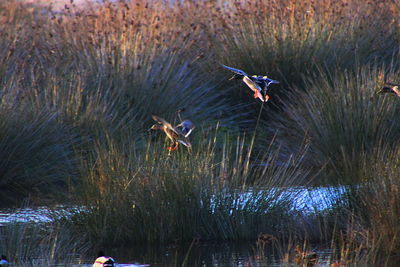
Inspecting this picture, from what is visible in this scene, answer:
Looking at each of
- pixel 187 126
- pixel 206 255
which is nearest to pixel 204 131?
pixel 187 126

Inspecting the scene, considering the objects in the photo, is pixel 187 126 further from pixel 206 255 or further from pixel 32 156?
pixel 32 156

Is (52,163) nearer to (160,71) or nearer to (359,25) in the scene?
(160,71)

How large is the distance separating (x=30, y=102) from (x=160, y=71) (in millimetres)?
2044

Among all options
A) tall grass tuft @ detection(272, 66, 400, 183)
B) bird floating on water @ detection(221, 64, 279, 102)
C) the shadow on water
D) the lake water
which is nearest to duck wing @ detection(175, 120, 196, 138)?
bird floating on water @ detection(221, 64, 279, 102)

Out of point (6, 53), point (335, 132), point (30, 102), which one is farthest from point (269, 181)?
point (6, 53)

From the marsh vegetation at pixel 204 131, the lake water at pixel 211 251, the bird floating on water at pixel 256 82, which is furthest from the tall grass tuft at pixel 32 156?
the bird floating on water at pixel 256 82

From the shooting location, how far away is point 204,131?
10.9 metres

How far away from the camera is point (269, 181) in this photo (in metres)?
7.26

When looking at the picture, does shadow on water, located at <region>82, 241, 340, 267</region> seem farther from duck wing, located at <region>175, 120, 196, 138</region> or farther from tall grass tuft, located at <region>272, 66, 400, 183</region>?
tall grass tuft, located at <region>272, 66, 400, 183</region>

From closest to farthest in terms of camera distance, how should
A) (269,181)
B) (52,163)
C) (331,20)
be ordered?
(269,181), (52,163), (331,20)

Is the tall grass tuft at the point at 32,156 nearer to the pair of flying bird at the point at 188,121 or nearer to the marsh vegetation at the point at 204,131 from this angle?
the marsh vegetation at the point at 204,131

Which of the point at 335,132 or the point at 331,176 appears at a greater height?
the point at 335,132

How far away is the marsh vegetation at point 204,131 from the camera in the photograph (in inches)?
277

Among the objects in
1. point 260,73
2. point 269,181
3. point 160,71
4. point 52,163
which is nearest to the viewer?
point 269,181
